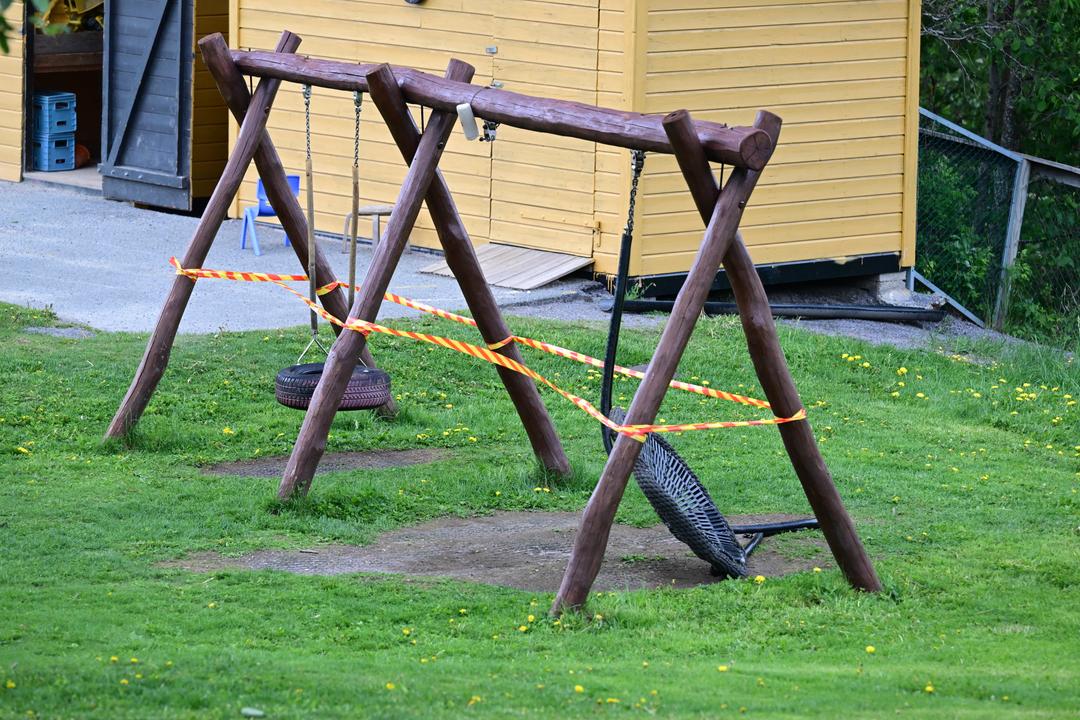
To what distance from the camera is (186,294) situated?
8.62 metres

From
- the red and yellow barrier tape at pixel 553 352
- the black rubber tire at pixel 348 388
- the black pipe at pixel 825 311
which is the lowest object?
the black pipe at pixel 825 311

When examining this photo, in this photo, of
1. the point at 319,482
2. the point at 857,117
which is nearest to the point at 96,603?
the point at 319,482

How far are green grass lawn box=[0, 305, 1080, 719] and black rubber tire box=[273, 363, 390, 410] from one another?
0.45 metres

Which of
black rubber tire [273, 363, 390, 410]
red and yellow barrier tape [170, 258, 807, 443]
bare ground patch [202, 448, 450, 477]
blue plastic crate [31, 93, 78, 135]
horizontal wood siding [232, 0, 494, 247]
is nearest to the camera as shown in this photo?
red and yellow barrier tape [170, 258, 807, 443]

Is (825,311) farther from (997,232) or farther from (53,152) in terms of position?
(53,152)

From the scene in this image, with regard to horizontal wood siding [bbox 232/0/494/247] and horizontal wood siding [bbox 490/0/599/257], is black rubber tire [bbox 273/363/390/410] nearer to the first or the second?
horizontal wood siding [bbox 490/0/599/257]

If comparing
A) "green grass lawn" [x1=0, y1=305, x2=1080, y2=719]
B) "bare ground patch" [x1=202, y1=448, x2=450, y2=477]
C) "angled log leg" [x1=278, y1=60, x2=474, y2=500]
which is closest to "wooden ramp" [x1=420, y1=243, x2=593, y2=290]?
"green grass lawn" [x1=0, y1=305, x2=1080, y2=719]

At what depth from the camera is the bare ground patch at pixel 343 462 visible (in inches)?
336

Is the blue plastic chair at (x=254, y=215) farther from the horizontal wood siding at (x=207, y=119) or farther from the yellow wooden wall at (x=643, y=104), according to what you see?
the horizontal wood siding at (x=207, y=119)

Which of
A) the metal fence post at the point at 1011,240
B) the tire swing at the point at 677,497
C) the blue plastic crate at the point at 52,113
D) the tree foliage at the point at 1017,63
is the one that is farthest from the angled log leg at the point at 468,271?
the tree foliage at the point at 1017,63

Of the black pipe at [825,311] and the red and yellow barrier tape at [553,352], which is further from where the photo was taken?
the black pipe at [825,311]

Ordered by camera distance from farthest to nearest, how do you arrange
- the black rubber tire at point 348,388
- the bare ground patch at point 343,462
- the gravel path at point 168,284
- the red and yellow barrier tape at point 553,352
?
the gravel path at point 168,284 → the bare ground patch at point 343,462 → the black rubber tire at point 348,388 → the red and yellow barrier tape at point 553,352

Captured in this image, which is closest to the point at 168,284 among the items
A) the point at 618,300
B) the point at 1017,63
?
the point at 618,300

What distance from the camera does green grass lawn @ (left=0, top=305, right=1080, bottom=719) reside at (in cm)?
512
